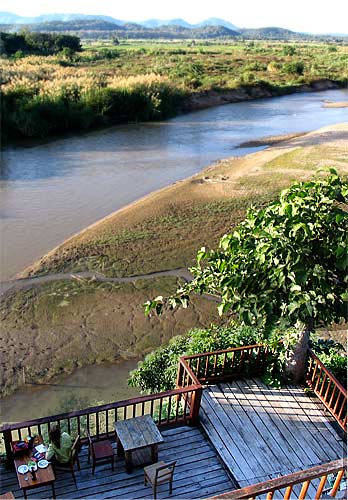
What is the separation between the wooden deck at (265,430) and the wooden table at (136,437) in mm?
1070

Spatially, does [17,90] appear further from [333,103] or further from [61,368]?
[333,103]

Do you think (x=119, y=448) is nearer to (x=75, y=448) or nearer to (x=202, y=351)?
(x=75, y=448)

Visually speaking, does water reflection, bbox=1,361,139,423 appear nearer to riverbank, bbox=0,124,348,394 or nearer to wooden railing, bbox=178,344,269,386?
riverbank, bbox=0,124,348,394

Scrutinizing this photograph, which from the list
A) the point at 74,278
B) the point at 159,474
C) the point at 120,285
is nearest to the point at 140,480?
the point at 159,474

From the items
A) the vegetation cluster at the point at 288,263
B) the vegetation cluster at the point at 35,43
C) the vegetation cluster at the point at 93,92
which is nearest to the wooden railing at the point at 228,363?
the vegetation cluster at the point at 288,263

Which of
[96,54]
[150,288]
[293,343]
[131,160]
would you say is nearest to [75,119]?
[131,160]

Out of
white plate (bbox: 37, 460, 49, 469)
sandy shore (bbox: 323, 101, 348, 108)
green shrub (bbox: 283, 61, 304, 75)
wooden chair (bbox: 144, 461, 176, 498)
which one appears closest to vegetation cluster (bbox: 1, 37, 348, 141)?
sandy shore (bbox: 323, 101, 348, 108)

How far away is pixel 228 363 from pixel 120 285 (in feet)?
20.5

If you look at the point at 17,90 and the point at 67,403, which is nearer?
the point at 67,403

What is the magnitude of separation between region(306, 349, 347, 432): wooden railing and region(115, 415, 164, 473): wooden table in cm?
295

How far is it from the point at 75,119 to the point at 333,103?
3112 cm

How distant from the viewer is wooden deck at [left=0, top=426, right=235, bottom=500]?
6.58m

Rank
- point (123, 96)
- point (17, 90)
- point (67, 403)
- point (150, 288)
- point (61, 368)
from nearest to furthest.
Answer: point (67, 403)
point (61, 368)
point (150, 288)
point (17, 90)
point (123, 96)

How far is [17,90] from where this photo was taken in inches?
1298
